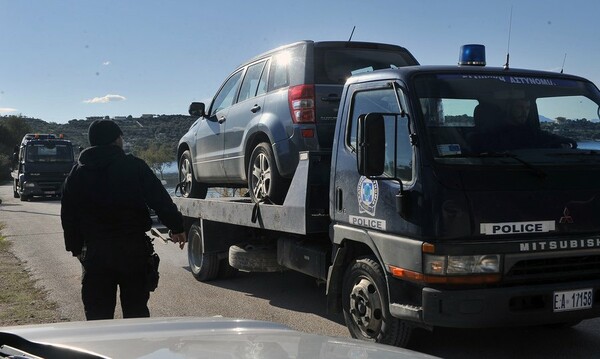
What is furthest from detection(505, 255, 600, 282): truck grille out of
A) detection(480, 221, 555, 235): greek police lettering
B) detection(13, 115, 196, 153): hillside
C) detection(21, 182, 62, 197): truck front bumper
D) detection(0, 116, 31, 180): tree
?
detection(0, 116, 31, 180): tree

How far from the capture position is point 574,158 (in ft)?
15.2

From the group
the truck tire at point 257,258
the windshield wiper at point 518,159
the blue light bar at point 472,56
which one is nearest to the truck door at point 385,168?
the windshield wiper at point 518,159

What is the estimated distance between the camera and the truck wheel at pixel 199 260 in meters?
8.40

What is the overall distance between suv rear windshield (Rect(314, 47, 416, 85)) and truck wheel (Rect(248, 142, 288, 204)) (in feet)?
3.36

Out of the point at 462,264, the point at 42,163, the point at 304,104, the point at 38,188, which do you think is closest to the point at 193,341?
the point at 462,264

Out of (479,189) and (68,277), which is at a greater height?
(479,189)

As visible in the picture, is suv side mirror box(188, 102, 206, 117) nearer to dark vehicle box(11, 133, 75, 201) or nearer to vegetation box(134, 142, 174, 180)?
vegetation box(134, 142, 174, 180)

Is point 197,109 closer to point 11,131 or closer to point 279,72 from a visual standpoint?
point 279,72

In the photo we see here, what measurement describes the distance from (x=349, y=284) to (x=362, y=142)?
1234mm

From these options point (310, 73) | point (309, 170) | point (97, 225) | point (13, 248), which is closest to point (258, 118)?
point (310, 73)

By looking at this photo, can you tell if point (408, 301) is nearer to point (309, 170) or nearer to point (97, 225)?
point (309, 170)

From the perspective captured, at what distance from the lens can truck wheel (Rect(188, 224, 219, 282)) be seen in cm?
840

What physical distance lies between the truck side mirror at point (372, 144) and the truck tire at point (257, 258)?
261cm

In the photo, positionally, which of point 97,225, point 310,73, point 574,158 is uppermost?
point 310,73
